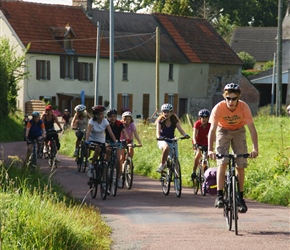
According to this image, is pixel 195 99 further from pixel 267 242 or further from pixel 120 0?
pixel 267 242

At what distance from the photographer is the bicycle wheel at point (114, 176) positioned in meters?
18.4

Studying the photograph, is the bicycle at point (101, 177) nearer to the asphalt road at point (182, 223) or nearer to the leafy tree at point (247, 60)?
the asphalt road at point (182, 223)

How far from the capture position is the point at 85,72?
7019cm

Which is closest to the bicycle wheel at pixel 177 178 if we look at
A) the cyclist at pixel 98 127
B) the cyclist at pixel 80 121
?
the cyclist at pixel 98 127

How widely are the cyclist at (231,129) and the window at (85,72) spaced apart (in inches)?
2231

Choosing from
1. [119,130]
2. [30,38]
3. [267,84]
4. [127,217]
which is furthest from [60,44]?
[127,217]

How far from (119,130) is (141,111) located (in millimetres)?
53794

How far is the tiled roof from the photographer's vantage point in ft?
220

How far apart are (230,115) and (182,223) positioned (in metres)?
2.00

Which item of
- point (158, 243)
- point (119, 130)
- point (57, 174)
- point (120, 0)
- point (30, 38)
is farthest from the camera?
point (120, 0)

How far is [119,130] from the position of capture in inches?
791

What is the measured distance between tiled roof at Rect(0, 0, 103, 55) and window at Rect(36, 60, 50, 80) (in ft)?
2.73

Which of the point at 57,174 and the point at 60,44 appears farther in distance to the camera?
the point at 60,44

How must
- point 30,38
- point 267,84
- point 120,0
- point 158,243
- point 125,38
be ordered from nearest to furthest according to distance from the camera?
point 158,243 → point 30,38 → point 125,38 → point 267,84 → point 120,0
